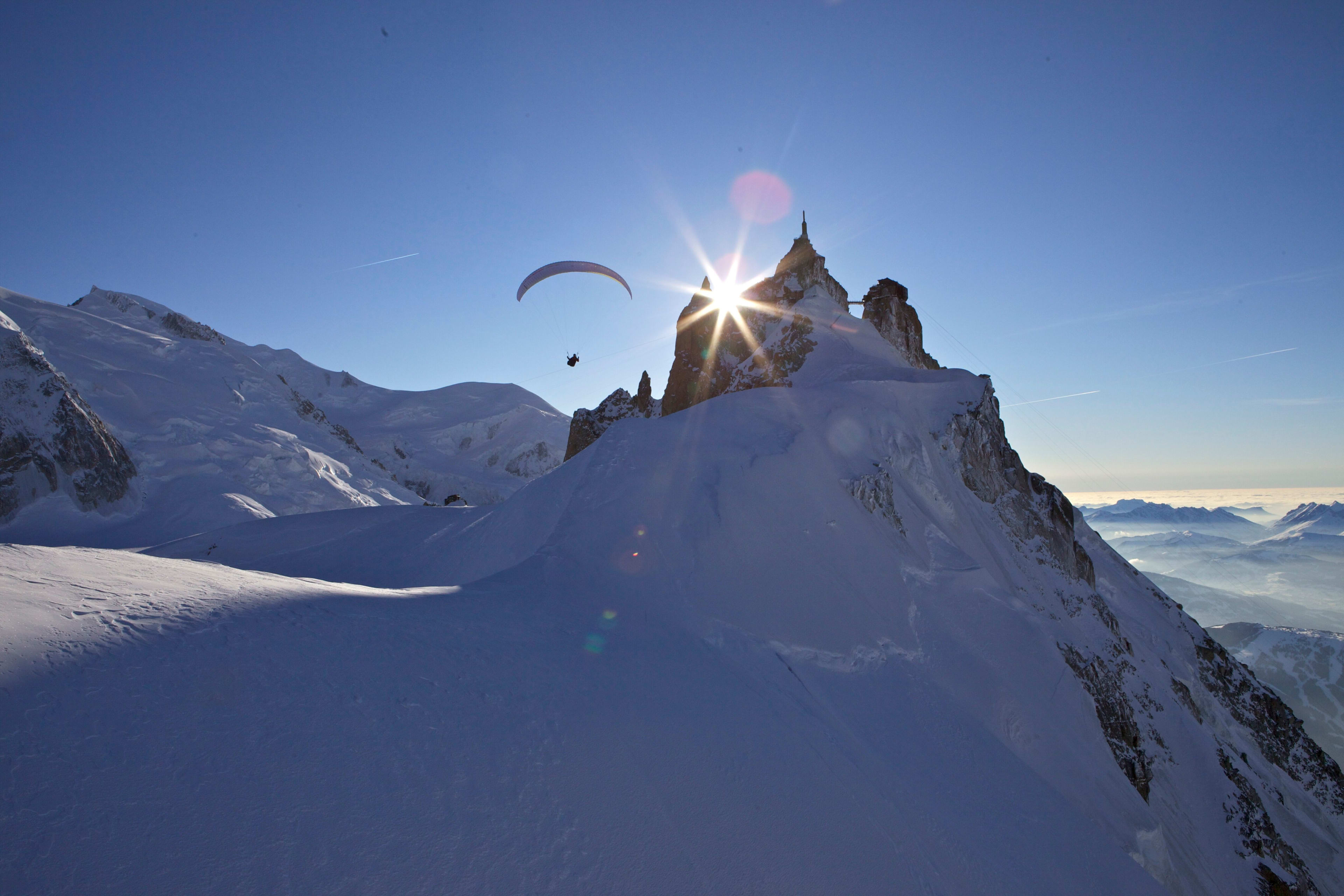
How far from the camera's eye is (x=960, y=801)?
977cm

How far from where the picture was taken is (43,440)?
34219 millimetres

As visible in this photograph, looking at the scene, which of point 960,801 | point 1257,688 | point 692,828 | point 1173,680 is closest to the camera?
point 692,828

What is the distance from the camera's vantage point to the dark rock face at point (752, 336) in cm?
3328

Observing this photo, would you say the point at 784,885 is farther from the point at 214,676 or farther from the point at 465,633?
the point at 214,676

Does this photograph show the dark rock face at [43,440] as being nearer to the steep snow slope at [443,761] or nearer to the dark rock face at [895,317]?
the steep snow slope at [443,761]

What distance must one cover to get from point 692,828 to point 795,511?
1035cm

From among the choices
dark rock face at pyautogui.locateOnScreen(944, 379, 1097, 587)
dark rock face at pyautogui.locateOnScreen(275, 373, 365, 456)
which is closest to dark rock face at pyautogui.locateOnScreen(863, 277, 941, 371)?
dark rock face at pyautogui.locateOnScreen(944, 379, 1097, 587)

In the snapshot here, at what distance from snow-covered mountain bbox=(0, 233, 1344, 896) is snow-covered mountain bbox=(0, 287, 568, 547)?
19806mm

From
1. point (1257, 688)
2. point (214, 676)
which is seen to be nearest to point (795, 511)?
point (214, 676)

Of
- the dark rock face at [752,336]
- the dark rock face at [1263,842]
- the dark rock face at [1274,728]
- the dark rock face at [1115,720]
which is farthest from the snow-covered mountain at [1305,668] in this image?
the dark rock face at [752,336]

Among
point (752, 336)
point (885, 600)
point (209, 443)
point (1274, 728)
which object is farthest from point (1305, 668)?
point (209, 443)

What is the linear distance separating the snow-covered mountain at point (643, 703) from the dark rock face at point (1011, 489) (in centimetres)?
115

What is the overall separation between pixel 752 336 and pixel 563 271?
50.1 feet

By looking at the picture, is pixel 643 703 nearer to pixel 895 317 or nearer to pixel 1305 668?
pixel 895 317
